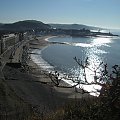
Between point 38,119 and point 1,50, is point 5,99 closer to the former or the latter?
point 38,119

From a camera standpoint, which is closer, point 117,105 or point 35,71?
point 117,105

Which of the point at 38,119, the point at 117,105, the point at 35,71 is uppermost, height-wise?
the point at 117,105

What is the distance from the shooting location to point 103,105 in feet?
19.6

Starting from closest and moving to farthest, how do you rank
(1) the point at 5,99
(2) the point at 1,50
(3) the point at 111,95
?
1. (3) the point at 111,95
2. (1) the point at 5,99
3. (2) the point at 1,50

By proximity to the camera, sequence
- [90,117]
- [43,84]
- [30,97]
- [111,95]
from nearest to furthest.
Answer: [111,95] < [90,117] < [30,97] < [43,84]

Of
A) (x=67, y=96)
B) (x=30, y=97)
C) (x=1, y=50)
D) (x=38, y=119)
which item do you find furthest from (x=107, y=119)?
(x=1, y=50)

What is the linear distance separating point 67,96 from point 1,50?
51.6 m

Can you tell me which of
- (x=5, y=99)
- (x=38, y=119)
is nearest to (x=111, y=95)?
(x=38, y=119)

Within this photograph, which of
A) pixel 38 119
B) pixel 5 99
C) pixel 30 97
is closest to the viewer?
pixel 38 119

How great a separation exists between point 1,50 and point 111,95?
8809 centimetres

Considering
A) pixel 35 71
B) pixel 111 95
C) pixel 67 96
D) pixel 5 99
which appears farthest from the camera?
pixel 35 71

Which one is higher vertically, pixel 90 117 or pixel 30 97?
pixel 90 117

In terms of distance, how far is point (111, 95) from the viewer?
5684 mm

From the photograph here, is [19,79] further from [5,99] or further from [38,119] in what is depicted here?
[38,119]
